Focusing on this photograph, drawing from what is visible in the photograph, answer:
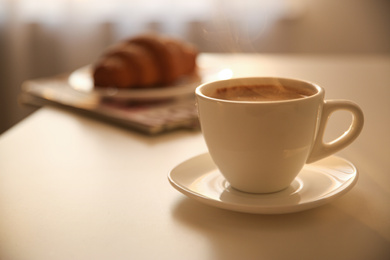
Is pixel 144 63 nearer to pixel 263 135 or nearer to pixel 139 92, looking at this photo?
pixel 139 92

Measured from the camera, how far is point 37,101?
105 cm

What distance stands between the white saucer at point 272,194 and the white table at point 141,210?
0.02 m

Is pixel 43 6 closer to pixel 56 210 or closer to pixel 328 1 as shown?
pixel 328 1

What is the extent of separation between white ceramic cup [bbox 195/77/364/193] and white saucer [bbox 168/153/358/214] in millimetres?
15

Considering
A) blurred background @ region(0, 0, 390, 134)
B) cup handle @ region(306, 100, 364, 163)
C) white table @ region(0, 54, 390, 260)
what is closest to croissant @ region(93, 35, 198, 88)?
white table @ region(0, 54, 390, 260)

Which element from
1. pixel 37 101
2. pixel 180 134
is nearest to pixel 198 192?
pixel 180 134

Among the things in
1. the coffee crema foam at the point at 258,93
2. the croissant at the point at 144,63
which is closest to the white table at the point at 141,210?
the coffee crema foam at the point at 258,93

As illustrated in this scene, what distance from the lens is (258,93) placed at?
60 cm

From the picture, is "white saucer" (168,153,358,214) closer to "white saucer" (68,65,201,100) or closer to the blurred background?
"white saucer" (68,65,201,100)

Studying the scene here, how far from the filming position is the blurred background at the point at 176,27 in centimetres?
238

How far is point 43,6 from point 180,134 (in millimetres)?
1894

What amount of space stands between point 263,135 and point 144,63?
2.27ft

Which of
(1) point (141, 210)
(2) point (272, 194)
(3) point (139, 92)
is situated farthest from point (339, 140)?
(3) point (139, 92)

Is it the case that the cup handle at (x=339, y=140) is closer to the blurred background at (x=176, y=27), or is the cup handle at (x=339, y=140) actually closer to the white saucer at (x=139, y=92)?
the white saucer at (x=139, y=92)
